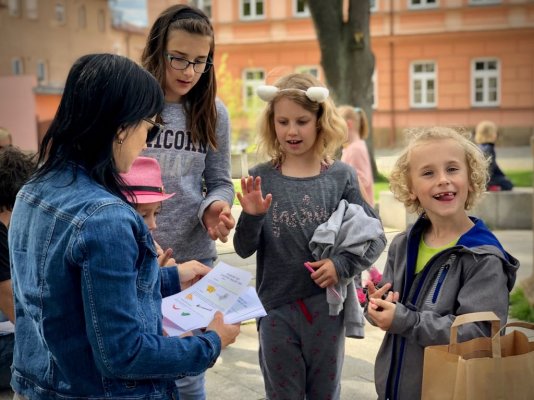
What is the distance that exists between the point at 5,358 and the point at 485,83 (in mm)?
27501

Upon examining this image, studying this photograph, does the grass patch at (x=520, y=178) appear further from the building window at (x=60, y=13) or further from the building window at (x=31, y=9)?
the building window at (x=60, y=13)

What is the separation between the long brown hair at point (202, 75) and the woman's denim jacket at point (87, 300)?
1285 mm

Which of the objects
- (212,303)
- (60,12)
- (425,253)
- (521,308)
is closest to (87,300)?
(212,303)

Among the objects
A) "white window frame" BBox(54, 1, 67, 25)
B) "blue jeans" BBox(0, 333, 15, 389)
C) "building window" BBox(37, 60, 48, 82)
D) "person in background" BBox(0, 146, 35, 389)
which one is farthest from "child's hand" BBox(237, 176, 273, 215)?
"white window frame" BBox(54, 1, 67, 25)

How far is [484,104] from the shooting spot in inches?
1168

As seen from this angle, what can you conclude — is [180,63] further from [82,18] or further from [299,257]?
[82,18]

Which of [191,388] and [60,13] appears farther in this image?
[60,13]

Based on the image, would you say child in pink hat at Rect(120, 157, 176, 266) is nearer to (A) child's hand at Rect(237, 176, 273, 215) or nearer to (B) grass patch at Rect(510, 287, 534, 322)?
(A) child's hand at Rect(237, 176, 273, 215)

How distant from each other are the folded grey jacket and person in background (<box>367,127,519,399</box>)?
22cm

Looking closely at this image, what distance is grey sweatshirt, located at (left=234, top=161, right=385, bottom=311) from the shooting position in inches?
125

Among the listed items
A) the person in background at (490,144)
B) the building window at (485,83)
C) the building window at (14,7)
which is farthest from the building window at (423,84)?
the person in background at (490,144)

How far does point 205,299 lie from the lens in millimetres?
2307

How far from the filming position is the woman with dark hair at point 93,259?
68.1 inches

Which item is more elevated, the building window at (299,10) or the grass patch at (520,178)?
the building window at (299,10)
